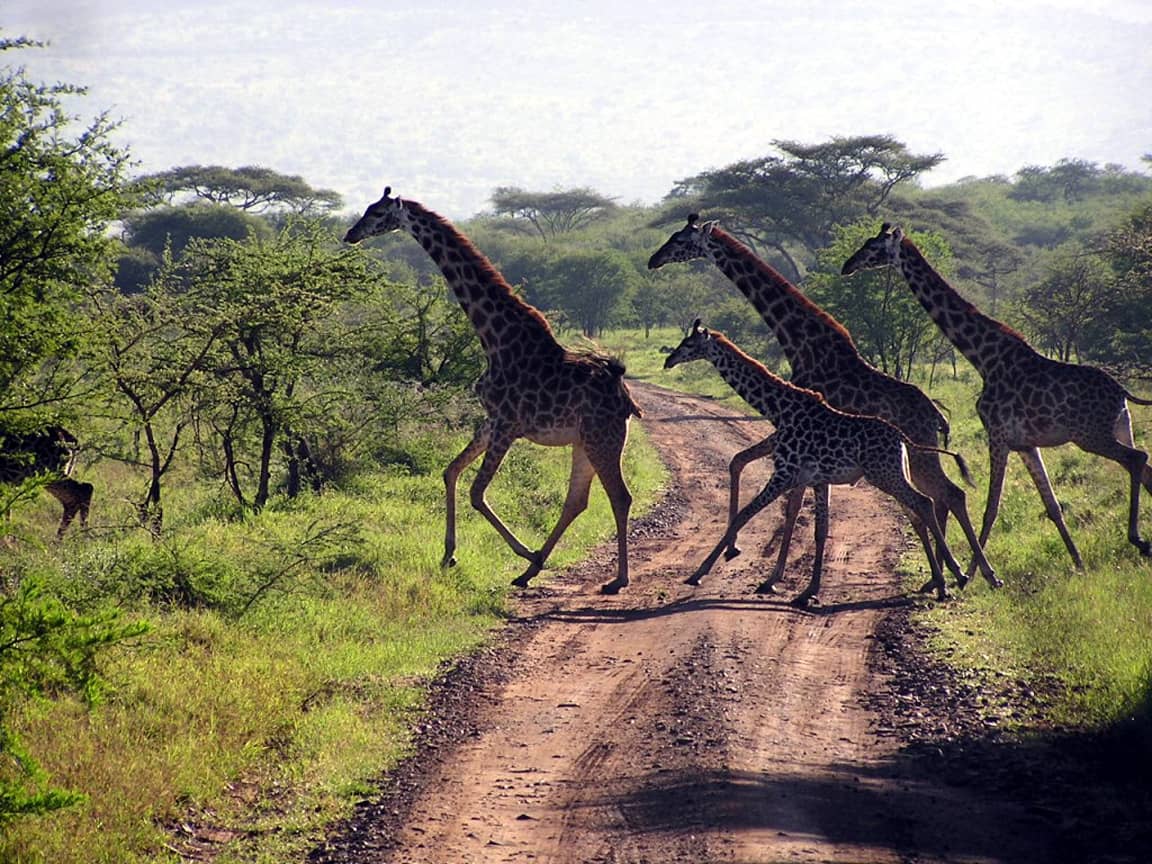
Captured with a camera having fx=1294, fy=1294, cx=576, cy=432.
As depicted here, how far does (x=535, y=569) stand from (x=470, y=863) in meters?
6.23

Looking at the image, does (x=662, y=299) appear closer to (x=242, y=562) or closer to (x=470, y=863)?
(x=242, y=562)

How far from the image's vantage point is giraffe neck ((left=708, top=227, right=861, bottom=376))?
42.4 ft

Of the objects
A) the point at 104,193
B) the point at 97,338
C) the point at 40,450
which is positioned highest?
the point at 104,193

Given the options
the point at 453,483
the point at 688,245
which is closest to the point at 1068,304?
the point at 688,245

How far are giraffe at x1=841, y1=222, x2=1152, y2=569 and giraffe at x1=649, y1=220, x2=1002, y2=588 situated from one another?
1.93 ft

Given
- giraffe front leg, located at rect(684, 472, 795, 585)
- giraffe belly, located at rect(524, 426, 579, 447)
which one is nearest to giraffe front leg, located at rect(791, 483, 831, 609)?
giraffe front leg, located at rect(684, 472, 795, 585)

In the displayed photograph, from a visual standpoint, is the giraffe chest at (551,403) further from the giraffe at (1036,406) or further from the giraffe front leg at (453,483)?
the giraffe at (1036,406)

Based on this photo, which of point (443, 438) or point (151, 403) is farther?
point (443, 438)

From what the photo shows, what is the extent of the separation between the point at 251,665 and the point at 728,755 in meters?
3.24

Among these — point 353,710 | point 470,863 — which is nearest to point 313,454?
point 353,710

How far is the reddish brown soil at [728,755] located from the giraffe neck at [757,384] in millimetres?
1696

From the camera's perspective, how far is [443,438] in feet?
62.9

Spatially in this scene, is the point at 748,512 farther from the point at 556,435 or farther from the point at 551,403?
the point at 551,403

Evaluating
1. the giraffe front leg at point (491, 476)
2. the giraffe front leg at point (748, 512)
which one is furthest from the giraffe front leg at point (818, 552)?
the giraffe front leg at point (491, 476)
